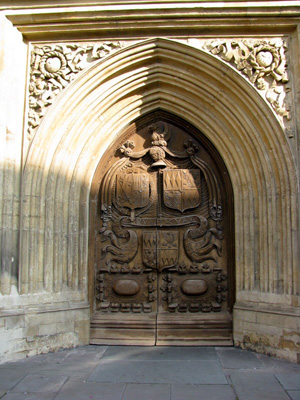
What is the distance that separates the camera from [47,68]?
5590 millimetres

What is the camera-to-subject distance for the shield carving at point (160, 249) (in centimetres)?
580

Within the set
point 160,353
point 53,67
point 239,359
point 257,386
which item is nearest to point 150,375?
point 160,353

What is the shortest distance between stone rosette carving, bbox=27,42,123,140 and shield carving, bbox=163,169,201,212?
6.58 ft

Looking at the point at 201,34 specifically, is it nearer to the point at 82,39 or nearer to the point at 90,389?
the point at 82,39

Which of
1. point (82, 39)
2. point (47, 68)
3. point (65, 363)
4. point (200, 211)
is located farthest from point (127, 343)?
point (82, 39)

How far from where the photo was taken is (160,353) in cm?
516

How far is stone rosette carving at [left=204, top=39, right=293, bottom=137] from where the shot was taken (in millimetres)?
5332

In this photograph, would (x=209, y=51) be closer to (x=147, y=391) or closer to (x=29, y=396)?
(x=147, y=391)

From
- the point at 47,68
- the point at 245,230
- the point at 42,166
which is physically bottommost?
the point at 245,230

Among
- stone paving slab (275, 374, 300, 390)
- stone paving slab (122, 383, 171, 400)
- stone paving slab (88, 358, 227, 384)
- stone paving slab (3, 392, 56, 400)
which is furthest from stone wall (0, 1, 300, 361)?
stone paving slab (122, 383, 171, 400)

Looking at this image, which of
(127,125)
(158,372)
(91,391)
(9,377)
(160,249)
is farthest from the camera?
(127,125)

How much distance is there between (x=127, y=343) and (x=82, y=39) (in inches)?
179

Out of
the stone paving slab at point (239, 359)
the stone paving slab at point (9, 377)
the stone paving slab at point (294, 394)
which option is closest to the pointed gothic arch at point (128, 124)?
the stone paving slab at point (239, 359)

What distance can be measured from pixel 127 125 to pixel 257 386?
4.06 m
